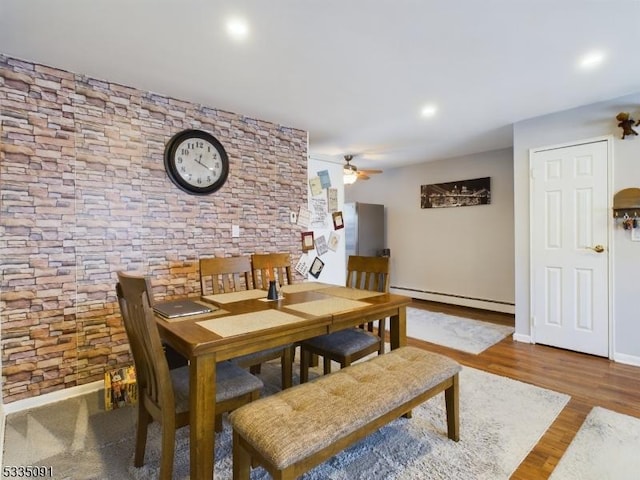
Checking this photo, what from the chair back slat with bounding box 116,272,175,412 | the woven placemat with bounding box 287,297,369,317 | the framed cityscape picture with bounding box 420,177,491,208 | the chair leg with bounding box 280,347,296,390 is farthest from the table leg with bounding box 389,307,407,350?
the framed cityscape picture with bounding box 420,177,491,208

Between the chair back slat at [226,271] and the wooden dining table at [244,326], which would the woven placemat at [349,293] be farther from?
the chair back slat at [226,271]

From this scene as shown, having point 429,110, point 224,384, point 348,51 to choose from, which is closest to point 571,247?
point 429,110

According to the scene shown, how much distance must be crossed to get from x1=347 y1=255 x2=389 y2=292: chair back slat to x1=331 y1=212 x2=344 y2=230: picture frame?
68.4 inches

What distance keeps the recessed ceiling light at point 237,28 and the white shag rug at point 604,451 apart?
2.85 metres

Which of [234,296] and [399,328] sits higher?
[234,296]

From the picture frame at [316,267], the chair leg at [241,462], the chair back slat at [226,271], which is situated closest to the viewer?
the chair leg at [241,462]

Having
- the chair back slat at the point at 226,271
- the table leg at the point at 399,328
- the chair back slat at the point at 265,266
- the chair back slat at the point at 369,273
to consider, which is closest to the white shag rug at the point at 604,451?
the table leg at the point at 399,328

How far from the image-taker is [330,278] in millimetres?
4512

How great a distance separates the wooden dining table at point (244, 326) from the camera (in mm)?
1400

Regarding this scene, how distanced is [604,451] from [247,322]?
202 centimetres

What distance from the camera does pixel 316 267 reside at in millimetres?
4273

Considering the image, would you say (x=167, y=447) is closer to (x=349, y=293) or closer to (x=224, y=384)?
(x=224, y=384)

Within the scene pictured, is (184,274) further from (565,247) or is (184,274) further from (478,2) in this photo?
(565,247)

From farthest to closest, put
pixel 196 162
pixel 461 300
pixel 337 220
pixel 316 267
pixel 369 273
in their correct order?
pixel 461 300 < pixel 337 220 < pixel 316 267 < pixel 196 162 < pixel 369 273
